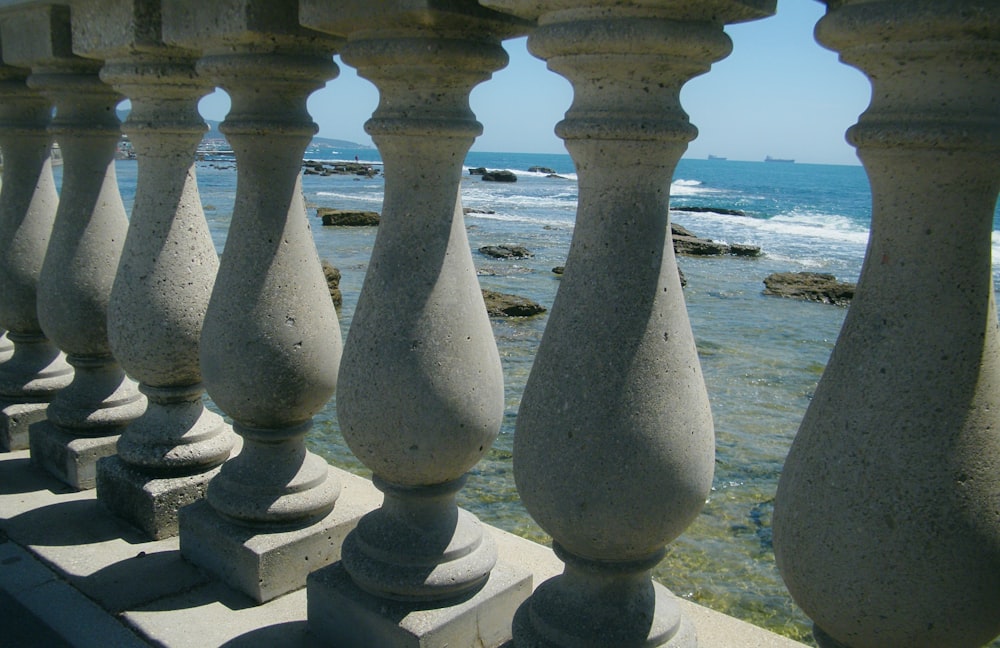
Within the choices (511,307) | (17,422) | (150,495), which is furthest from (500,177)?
(150,495)

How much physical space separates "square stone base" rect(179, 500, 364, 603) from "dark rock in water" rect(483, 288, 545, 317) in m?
10.9

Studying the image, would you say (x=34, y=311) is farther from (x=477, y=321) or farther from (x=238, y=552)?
(x=477, y=321)

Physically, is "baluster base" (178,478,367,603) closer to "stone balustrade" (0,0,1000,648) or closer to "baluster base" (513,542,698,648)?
"stone balustrade" (0,0,1000,648)

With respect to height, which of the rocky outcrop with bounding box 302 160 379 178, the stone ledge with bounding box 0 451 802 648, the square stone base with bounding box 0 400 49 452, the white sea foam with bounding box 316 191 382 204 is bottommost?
the white sea foam with bounding box 316 191 382 204

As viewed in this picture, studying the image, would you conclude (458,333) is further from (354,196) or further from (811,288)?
(354,196)

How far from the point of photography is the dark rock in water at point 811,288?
59.4ft

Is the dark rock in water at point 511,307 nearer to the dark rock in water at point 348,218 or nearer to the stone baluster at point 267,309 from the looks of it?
the stone baluster at point 267,309

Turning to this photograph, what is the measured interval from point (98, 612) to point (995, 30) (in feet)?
10.2

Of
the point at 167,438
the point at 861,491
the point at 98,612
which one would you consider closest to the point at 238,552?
the point at 98,612

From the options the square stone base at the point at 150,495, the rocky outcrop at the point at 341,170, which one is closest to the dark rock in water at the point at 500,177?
the rocky outcrop at the point at 341,170

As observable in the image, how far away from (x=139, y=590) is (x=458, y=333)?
5.44 ft

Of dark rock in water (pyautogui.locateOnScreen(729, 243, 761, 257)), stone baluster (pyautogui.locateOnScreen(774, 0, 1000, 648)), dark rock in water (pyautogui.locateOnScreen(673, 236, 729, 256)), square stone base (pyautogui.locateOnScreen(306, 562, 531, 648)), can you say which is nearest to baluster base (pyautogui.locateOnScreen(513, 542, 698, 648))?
square stone base (pyautogui.locateOnScreen(306, 562, 531, 648))

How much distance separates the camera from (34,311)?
175 inches

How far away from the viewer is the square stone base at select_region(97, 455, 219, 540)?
3.58 metres
